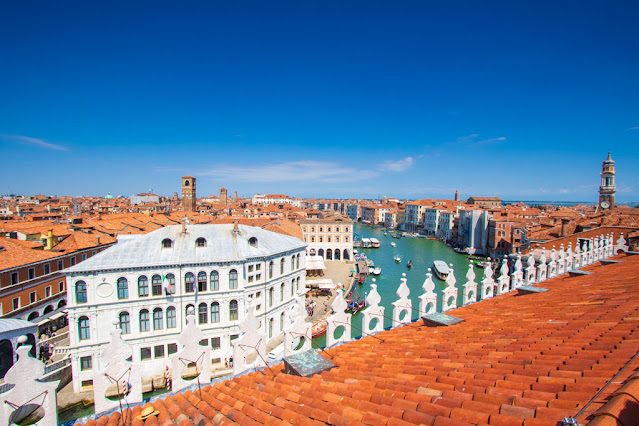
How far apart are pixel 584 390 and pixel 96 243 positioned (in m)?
33.9

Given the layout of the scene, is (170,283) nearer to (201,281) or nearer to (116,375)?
(201,281)

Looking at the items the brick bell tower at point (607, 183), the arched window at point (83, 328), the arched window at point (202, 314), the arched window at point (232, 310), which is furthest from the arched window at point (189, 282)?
the brick bell tower at point (607, 183)

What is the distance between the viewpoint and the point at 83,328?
57.0 ft

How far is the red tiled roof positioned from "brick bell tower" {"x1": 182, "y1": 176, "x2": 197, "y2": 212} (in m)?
74.0

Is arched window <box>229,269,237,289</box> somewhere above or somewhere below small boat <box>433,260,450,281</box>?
above

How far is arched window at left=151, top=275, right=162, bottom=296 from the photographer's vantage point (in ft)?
60.1

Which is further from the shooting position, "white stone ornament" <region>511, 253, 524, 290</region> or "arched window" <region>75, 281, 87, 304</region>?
"arched window" <region>75, 281, 87, 304</region>

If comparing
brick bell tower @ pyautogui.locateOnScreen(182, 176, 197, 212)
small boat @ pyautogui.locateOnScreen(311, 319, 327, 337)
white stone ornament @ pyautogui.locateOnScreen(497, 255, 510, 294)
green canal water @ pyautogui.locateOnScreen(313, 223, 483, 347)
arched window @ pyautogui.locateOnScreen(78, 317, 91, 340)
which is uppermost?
brick bell tower @ pyautogui.locateOnScreen(182, 176, 197, 212)

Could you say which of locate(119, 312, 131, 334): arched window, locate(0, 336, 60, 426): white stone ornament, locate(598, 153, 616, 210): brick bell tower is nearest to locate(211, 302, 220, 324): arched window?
locate(119, 312, 131, 334): arched window

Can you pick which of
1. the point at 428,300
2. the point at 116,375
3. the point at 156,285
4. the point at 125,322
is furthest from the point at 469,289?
the point at 125,322

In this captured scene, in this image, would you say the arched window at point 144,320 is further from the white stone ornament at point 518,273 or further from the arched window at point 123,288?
the white stone ornament at point 518,273

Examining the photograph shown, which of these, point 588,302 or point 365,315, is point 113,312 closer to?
point 365,315

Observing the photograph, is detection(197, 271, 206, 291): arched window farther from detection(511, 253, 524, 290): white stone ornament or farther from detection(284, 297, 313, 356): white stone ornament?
detection(511, 253, 524, 290): white stone ornament

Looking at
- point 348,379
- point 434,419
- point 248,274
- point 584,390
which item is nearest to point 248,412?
point 348,379
